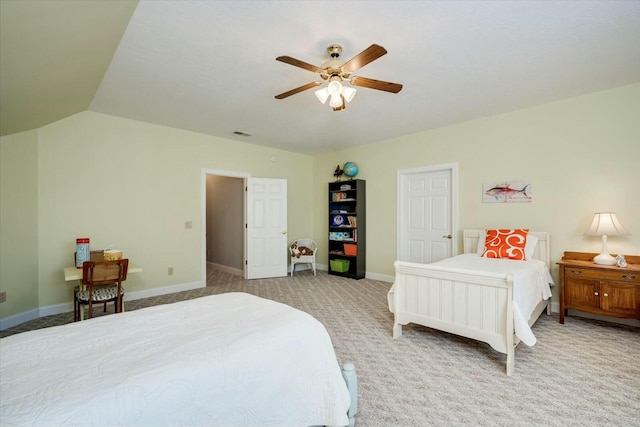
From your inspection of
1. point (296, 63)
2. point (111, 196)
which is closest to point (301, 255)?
point (111, 196)

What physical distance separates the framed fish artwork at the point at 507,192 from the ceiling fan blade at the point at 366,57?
2.96 metres

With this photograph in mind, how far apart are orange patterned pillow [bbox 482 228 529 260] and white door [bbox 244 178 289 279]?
3536mm

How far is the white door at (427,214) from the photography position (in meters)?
4.64

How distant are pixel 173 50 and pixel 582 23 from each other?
124 inches

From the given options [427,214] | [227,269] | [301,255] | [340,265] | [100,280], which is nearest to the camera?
[100,280]

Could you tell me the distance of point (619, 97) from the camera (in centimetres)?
324

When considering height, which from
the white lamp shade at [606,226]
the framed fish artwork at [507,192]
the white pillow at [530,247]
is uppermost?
the framed fish artwork at [507,192]

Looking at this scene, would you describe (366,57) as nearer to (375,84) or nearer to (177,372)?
(375,84)

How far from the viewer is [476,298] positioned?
8.01 ft

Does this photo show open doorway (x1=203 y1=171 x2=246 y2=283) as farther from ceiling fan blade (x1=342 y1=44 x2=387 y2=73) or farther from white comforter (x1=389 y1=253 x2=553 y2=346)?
white comforter (x1=389 y1=253 x2=553 y2=346)

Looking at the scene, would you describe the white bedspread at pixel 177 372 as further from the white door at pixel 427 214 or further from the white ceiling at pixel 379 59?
the white door at pixel 427 214

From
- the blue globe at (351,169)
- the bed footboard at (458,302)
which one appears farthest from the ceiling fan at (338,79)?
the blue globe at (351,169)

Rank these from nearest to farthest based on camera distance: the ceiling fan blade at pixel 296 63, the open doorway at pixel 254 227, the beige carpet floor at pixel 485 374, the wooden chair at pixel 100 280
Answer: the beige carpet floor at pixel 485 374 → the ceiling fan blade at pixel 296 63 → the wooden chair at pixel 100 280 → the open doorway at pixel 254 227

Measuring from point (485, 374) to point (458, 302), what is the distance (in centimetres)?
55
